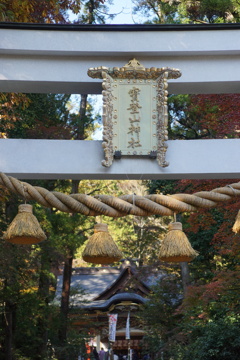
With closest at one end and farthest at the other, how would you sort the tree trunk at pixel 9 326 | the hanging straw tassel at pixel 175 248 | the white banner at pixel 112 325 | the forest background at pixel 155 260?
the hanging straw tassel at pixel 175 248
the forest background at pixel 155 260
the tree trunk at pixel 9 326
the white banner at pixel 112 325

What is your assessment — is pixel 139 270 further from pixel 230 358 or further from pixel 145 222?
pixel 230 358

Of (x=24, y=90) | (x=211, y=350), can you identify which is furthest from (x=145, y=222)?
(x=24, y=90)

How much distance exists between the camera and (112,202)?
3791mm

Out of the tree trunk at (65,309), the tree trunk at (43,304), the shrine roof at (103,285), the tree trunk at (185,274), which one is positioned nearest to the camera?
the tree trunk at (43,304)

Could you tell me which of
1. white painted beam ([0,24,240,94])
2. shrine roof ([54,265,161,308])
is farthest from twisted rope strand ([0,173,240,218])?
shrine roof ([54,265,161,308])

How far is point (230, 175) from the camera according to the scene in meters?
4.70

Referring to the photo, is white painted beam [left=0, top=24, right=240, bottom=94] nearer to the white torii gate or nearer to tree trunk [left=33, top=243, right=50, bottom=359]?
the white torii gate

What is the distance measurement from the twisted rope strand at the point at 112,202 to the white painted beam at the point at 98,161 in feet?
2.24

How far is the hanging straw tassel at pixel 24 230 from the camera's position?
3887 mm

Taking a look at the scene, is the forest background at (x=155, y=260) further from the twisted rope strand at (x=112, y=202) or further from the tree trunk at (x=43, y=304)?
the twisted rope strand at (x=112, y=202)

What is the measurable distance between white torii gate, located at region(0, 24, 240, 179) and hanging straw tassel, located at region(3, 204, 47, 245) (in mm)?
616

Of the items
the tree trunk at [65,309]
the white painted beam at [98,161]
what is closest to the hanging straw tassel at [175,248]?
the white painted beam at [98,161]

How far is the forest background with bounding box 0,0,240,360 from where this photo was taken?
1072 cm

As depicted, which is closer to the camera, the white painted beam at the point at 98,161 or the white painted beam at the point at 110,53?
the white painted beam at the point at 98,161
